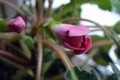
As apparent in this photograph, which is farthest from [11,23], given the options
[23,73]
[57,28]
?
[23,73]

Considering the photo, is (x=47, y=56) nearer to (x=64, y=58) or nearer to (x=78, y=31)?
(x=64, y=58)

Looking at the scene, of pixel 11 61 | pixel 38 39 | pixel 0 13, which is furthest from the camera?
pixel 0 13

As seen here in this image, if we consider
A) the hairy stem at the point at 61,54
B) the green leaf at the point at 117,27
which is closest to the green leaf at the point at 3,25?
the hairy stem at the point at 61,54

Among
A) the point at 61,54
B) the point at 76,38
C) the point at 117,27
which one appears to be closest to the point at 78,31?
the point at 76,38

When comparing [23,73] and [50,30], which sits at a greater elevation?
[50,30]

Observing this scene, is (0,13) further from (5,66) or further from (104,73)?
(104,73)

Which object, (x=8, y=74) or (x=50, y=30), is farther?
(x=8, y=74)

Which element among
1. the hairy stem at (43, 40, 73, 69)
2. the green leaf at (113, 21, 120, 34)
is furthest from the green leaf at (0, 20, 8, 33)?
the green leaf at (113, 21, 120, 34)

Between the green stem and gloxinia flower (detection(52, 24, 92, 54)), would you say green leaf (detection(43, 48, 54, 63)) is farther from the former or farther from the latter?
gloxinia flower (detection(52, 24, 92, 54))
